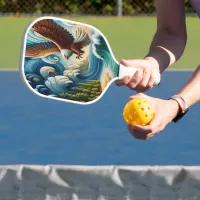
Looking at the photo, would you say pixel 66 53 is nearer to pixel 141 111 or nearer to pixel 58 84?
pixel 58 84

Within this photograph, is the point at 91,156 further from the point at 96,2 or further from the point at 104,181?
the point at 96,2

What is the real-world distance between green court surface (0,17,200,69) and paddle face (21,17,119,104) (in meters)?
5.23

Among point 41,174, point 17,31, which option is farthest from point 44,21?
point 17,31

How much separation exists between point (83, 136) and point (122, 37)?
424 cm

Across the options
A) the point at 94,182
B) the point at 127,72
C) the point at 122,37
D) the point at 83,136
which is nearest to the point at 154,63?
the point at 127,72

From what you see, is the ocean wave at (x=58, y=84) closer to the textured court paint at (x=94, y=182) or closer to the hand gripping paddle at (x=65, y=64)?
the hand gripping paddle at (x=65, y=64)

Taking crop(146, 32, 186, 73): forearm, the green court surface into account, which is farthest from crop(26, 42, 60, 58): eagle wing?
the green court surface

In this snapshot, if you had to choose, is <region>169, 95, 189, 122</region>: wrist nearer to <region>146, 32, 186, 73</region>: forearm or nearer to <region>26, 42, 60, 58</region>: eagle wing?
<region>146, 32, 186, 73</region>: forearm

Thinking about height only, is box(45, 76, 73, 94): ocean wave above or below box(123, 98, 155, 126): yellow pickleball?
below

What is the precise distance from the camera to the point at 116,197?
3.56 m

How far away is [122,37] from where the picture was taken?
31.1 feet

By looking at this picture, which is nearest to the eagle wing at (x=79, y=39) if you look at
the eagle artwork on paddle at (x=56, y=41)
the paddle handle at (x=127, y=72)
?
the eagle artwork on paddle at (x=56, y=41)

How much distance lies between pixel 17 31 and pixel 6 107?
3.83 m

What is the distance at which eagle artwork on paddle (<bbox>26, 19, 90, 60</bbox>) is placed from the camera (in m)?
2.28
